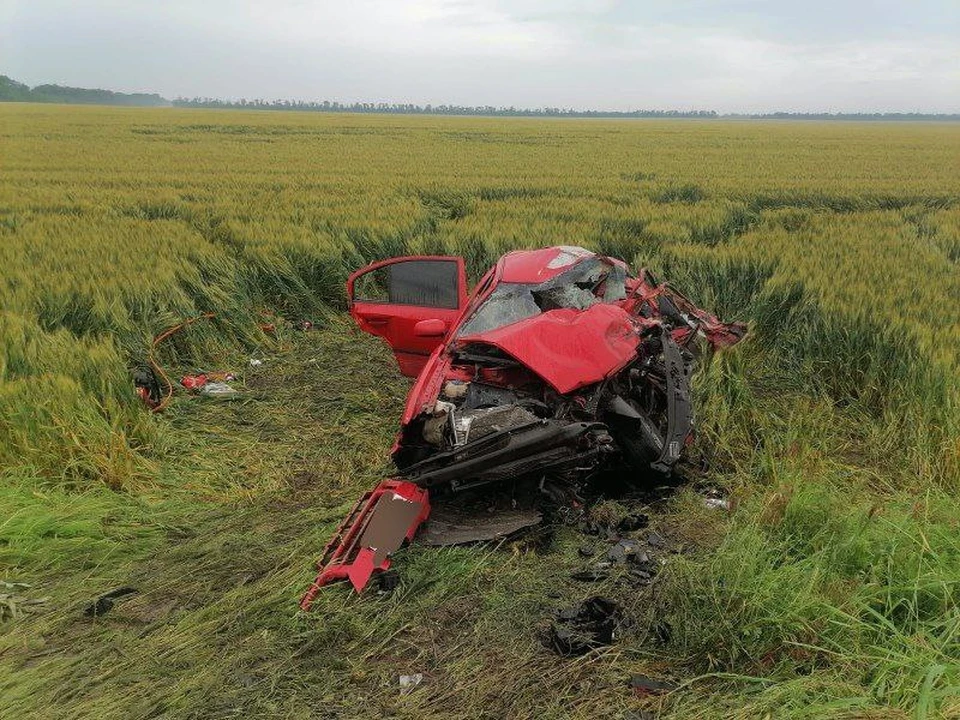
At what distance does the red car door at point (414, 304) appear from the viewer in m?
5.40

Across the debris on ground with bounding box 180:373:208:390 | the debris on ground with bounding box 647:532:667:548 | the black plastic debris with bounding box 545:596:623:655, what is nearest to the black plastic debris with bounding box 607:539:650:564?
the debris on ground with bounding box 647:532:667:548

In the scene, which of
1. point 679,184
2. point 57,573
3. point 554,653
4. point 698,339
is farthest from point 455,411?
point 679,184

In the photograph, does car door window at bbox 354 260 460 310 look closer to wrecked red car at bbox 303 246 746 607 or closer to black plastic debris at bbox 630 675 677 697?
wrecked red car at bbox 303 246 746 607

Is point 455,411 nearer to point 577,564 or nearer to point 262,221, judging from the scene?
point 577,564

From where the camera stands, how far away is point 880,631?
2.52m

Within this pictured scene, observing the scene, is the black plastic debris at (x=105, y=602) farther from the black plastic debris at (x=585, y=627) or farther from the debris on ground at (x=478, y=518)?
the black plastic debris at (x=585, y=627)

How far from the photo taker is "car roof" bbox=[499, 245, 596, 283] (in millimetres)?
4902

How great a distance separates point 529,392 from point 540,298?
3.13 ft

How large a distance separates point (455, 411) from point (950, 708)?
2505mm

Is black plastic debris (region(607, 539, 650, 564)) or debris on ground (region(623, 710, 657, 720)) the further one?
black plastic debris (region(607, 539, 650, 564))

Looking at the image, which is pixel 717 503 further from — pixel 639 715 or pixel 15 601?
pixel 15 601

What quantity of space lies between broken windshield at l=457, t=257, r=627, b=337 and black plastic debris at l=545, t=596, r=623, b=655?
80.9 inches

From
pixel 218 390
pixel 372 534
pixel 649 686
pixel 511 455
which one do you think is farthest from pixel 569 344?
→ pixel 218 390

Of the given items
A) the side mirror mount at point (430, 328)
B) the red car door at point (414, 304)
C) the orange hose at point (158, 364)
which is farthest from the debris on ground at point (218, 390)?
the side mirror mount at point (430, 328)
